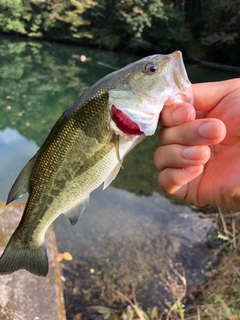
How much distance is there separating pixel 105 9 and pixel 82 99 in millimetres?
31789

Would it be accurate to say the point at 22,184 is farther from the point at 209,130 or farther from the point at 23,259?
the point at 209,130

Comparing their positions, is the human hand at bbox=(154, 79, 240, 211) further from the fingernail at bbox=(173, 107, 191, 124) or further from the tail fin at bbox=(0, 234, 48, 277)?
the tail fin at bbox=(0, 234, 48, 277)

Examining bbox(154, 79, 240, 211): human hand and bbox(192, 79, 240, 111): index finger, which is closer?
bbox(154, 79, 240, 211): human hand

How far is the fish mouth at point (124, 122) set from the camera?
1588 millimetres

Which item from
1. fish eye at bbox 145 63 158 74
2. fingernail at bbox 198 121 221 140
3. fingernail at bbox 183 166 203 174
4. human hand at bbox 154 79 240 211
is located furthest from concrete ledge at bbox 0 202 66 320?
fish eye at bbox 145 63 158 74

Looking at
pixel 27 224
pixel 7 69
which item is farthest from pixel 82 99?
pixel 7 69

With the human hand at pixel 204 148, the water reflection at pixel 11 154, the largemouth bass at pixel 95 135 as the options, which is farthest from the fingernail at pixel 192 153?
the water reflection at pixel 11 154

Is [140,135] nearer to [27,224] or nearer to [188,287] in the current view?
[27,224]

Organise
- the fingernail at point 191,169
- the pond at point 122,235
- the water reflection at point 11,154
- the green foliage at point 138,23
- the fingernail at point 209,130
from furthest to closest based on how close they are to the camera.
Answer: the green foliage at point 138,23 < the water reflection at point 11,154 < the pond at point 122,235 < the fingernail at point 191,169 < the fingernail at point 209,130

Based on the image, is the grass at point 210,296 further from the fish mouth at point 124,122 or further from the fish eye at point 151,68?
the fish eye at point 151,68

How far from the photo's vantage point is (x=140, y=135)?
165 centimetres

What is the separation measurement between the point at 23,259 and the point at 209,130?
1.24 m

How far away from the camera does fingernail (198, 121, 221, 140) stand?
5.17 feet

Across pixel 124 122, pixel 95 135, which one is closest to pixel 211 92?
pixel 124 122
